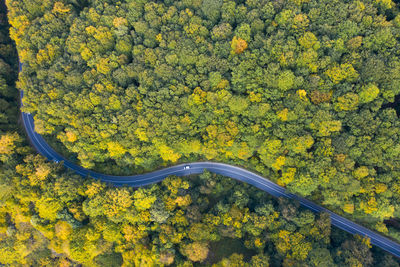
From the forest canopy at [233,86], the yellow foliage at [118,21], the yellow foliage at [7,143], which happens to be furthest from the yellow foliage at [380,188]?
the yellow foliage at [7,143]

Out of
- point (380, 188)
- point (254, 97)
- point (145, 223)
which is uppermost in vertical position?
point (254, 97)

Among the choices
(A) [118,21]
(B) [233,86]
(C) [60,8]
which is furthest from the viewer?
(C) [60,8]

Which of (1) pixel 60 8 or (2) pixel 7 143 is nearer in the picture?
(2) pixel 7 143

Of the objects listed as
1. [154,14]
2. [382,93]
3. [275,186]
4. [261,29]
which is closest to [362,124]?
[382,93]

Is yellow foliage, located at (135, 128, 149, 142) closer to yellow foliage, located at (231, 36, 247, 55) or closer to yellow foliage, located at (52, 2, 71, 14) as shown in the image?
yellow foliage, located at (231, 36, 247, 55)

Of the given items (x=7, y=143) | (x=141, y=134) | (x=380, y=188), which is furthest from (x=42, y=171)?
(x=380, y=188)

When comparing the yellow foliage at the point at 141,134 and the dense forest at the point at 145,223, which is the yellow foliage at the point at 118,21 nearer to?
the yellow foliage at the point at 141,134

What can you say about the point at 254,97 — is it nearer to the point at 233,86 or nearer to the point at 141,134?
the point at 233,86
